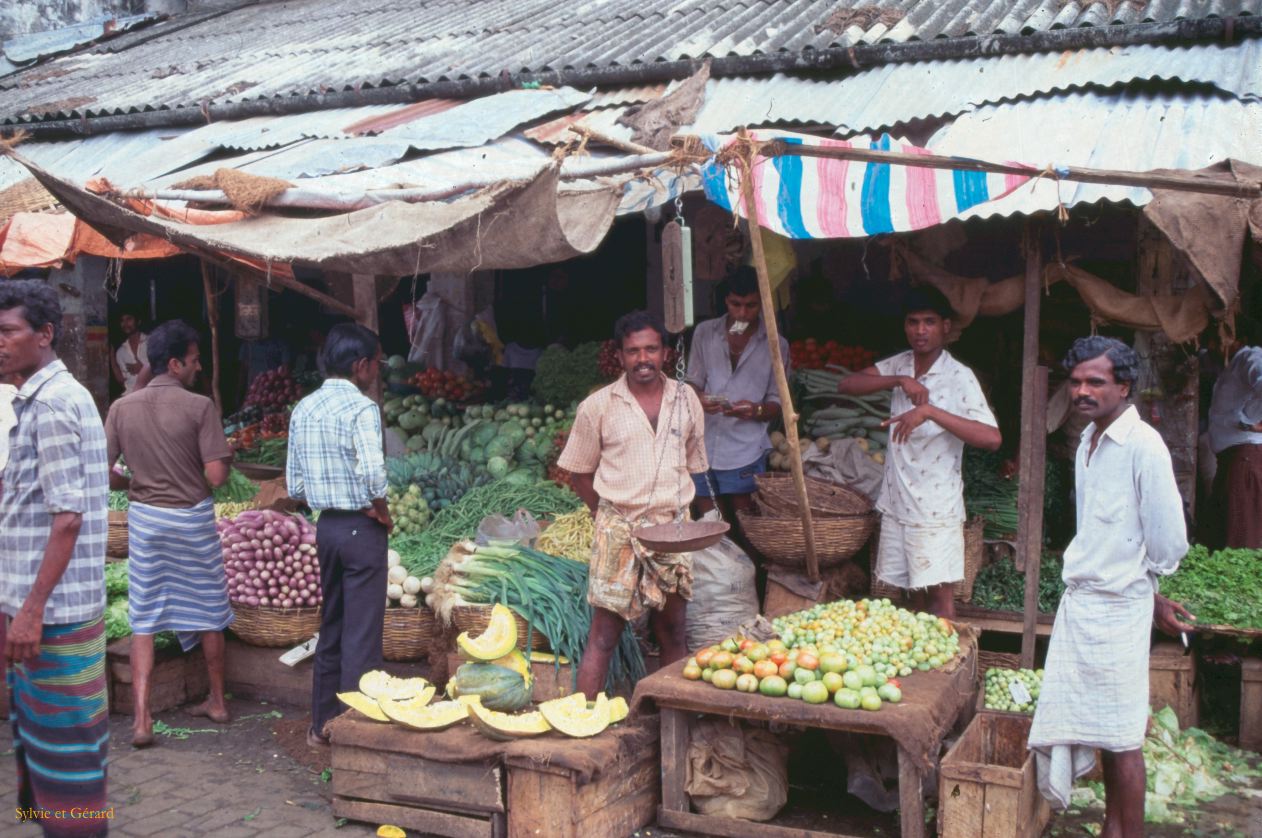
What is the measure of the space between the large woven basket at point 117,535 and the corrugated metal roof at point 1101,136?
5.62 meters

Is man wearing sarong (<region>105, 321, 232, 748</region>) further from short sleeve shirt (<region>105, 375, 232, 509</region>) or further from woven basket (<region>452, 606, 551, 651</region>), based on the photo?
woven basket (<region>452, 606, 551, 651</region>)

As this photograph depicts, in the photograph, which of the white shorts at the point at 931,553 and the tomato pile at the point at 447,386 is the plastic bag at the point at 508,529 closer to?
the white shorts at the point at 931,553

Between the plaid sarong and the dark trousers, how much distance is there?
1047mm

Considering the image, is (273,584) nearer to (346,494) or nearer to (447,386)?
(346,494)

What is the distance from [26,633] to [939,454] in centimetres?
404

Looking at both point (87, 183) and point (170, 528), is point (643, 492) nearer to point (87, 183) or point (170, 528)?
point (170, 528)

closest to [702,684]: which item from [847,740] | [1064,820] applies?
[847,740]

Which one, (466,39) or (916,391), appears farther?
(466,39)

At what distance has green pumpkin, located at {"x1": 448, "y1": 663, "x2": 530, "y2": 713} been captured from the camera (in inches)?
189

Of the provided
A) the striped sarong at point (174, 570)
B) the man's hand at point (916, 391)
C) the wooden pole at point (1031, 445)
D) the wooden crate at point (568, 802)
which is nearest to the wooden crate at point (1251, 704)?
the wooden pole at point (1031, 445)

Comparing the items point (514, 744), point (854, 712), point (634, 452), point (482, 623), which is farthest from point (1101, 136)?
point (514, 744)

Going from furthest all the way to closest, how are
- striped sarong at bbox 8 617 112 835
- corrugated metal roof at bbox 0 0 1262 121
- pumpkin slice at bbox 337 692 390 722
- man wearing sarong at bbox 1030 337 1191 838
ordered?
1. corrugated metal roof at bbox 0 0 1262 121
2. pumpkin slice at bbox 337 692 390 722
3. man wearing sarong at bbox 1030 337 1191 838
4. striped sarong at bbox 8 617 112 835

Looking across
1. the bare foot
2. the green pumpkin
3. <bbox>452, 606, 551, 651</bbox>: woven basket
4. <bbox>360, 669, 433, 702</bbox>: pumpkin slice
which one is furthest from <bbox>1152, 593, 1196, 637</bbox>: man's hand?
the bare foot

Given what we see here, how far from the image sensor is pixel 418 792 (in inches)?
184
